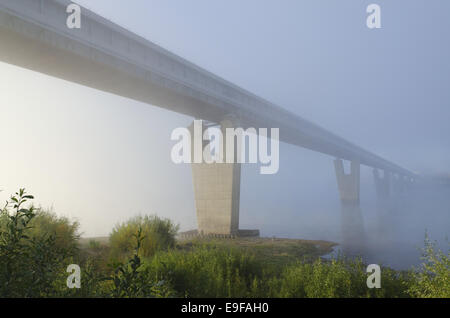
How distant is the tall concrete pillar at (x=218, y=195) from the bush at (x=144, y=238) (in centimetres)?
1205

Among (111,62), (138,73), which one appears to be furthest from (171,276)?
(138,73)

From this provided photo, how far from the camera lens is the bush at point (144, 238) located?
12170 millimetres

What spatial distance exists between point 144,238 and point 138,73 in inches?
548

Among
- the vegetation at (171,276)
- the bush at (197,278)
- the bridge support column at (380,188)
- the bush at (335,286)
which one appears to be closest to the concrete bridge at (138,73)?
the vegetation at (171,276)

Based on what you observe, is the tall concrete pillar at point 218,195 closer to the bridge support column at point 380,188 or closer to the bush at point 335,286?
the bush at point 335,286

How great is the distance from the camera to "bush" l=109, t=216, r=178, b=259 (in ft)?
39.9

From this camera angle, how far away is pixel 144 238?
Result: 41.4 ft

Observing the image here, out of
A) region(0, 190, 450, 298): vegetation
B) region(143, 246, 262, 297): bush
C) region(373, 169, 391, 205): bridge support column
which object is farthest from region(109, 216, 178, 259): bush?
region(373, 169, 391, 205): bridge support column

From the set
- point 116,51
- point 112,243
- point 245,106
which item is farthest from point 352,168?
point 112,243

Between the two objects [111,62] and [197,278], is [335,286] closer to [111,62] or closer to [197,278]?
[197,278]

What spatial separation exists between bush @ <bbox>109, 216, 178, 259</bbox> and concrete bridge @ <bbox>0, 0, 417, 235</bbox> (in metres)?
11.0
